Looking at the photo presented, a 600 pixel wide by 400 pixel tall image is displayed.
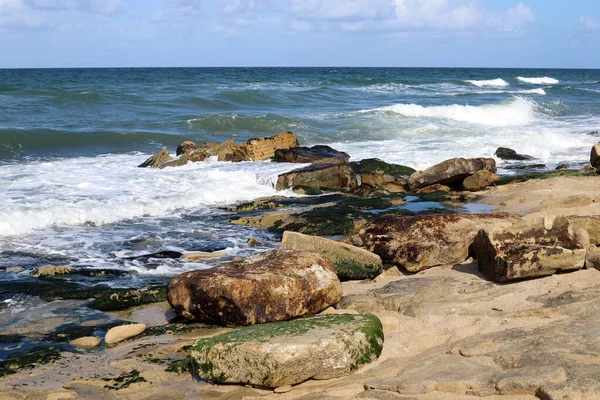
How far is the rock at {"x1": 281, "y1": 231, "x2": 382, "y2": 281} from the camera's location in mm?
7078

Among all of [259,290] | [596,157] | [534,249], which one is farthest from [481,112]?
[259,290]

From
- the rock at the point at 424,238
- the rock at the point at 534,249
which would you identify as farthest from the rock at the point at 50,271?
the rock at the point at 534,249

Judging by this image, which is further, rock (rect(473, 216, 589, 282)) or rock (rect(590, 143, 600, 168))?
rock (rect(590, 143, 600, 168))

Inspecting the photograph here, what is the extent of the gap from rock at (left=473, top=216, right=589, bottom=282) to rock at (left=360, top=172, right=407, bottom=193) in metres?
6.32

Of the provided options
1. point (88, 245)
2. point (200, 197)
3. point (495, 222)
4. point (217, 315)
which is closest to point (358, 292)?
point (217, 315)

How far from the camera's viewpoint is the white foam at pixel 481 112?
28062mm

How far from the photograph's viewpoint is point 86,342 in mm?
5805

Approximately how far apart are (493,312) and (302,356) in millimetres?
1719

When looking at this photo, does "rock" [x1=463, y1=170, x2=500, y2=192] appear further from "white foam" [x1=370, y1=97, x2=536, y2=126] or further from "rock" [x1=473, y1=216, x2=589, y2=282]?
"white foam" [x1=370, y1=97, x2=536, y2=126]

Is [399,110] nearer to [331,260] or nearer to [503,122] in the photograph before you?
[503,122]

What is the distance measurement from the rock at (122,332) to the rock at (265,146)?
10247 millimetres

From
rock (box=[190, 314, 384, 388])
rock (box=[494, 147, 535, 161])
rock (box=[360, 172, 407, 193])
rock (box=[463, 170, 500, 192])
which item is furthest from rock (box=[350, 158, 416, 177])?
rock (box=[190, 314, 384, 388])

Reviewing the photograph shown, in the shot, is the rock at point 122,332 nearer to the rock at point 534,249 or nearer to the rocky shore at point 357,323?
the rocky shore at point 357,323

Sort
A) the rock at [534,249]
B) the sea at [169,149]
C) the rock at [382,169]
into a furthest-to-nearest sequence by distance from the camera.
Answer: the rock at [382,169] < the sea at [169,149] < the rock at [534,249]
